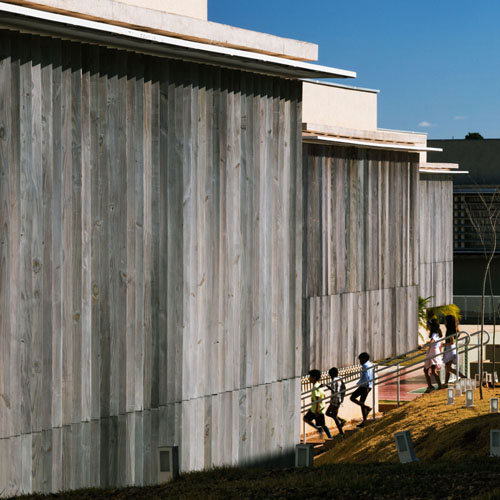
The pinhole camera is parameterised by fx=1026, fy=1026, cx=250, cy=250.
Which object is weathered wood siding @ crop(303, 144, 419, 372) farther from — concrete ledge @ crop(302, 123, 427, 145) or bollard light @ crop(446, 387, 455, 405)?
bollard light @ crop(446, 387, 455, 405)

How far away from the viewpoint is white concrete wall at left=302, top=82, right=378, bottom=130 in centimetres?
2364

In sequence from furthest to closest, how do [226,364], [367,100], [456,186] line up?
[456,186], [367,100], [226,364]

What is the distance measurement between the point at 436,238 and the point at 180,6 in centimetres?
1783

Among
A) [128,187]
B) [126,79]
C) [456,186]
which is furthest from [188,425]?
[456,186]

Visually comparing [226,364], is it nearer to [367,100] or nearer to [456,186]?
[367,100]

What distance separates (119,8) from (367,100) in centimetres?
1662

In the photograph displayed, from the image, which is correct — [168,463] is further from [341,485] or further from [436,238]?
[436,238]

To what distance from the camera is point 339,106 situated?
81.6 ft

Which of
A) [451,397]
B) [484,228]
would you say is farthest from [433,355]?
[484,228]

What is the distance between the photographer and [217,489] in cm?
853

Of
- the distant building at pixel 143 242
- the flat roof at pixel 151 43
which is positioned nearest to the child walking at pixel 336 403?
the distant building at pixel 143 242

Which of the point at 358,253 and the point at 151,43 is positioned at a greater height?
the point at 151,43

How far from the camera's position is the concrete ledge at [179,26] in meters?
9.70

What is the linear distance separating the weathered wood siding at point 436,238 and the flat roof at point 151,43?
58.5ft
